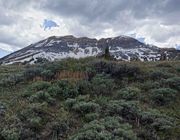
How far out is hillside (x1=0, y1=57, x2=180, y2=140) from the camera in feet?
40.1

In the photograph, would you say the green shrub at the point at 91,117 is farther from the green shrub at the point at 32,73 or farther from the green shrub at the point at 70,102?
the green shrub at the point at 32,73

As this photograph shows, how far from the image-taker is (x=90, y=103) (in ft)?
46.3

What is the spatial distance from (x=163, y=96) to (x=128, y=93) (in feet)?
5.11

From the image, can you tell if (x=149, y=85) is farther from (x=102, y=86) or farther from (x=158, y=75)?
(x=102, y=86)

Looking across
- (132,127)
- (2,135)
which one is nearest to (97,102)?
(132,127)

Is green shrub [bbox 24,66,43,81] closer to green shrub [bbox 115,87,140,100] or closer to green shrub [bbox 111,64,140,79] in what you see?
green shrub [bbox 111,64,140,79]

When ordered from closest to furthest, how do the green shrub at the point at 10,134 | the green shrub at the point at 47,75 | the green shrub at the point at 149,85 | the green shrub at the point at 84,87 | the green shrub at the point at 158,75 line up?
the green shrub at the point at 10,134, the green shrub at the point at 84,87, the green shrub at the point at 149,85, the green shrub at the point at 47,75, the green shrub at the point at 158,75

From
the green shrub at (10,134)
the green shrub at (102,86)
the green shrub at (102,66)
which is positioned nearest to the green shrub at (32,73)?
the green shrub at (102,66)

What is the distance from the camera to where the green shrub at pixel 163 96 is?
15.5 metres

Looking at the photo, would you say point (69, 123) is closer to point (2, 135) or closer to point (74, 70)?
point (2, 135)

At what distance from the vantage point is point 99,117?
13352mm

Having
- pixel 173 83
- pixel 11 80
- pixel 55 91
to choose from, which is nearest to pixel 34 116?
pixel 55 91

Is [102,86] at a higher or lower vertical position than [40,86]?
lower

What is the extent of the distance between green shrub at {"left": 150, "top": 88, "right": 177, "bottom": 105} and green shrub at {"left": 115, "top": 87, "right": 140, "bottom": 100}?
69 centimetres
